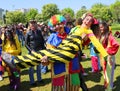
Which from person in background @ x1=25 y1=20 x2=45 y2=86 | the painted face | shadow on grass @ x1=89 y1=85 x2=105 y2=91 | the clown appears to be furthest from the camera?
person in background @ x1=25 y1=20 x2=45 y2=86

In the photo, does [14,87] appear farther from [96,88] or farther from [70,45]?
[70,45]

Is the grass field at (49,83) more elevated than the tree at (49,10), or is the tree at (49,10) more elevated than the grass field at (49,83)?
the tree at (49,10)

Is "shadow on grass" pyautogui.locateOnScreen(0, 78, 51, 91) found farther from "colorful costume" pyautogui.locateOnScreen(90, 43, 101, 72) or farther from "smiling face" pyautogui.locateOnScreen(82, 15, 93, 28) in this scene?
"smiling face" pyautogui.locateOnScreen(82, 15, 93, 28)

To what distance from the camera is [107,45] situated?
266 inches

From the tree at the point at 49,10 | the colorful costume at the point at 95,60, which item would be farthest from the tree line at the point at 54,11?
the colorful costume at the point at 95,60

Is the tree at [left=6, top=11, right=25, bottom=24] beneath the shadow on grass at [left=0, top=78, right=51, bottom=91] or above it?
above

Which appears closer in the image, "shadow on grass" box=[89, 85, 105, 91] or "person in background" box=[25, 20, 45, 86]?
"shadow on grass" box=[89, 85, 105, 91]

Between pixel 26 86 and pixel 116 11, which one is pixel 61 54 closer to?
pixel 26 86

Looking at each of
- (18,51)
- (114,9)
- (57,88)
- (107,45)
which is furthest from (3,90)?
(114,9)

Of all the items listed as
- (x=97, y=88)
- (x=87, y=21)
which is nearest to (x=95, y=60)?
(x=97, y=88)

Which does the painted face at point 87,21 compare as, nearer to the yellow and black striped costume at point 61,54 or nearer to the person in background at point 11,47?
the yellow and black striped costume at point 61,54

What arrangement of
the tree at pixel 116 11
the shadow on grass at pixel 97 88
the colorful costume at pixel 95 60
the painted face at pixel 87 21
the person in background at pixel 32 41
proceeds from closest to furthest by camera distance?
the painted face at pixel 87 21 < the shadow on grass at pixel 97 88 < the person in background at pixel 32 41 < the colorful costume at pixel 95 60 < the tree at pixel 116 11

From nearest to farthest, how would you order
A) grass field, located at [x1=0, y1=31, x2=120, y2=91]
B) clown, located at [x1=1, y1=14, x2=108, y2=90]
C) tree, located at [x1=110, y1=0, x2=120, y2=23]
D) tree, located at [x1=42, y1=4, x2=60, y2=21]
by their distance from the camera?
clown, located at [x1=1, y1=14, x2=108, y2=90], grass field, located at [x1=0, y1=31, x2=120, y2=91], tree, located at [x1=110, y1=0, x2=120, y2=23], tree, located at [x1=42, y1=4, x2=60, y2=21]

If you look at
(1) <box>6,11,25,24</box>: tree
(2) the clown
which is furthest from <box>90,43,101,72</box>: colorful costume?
(1) <box>6,11,25,24</box>: tree
